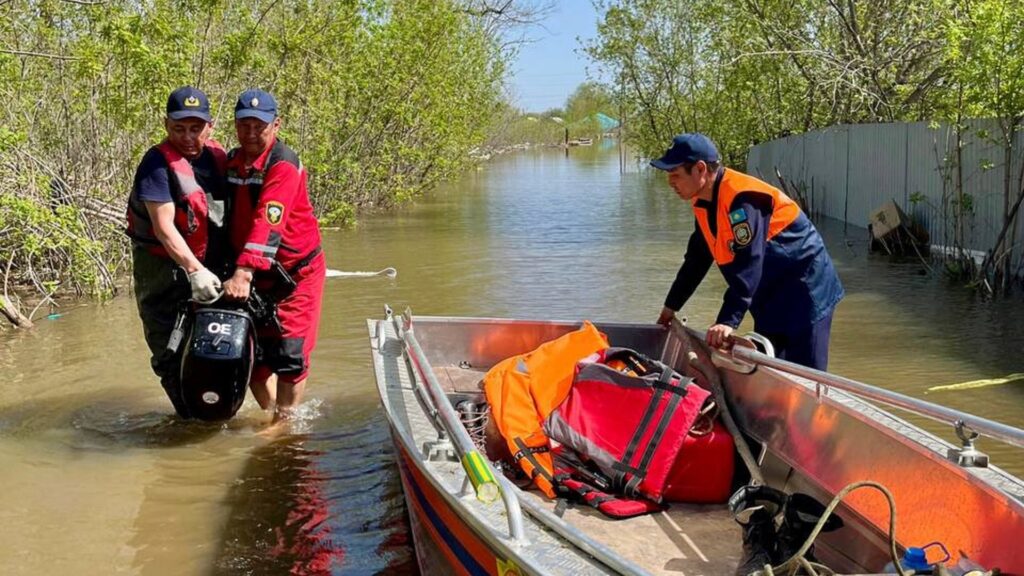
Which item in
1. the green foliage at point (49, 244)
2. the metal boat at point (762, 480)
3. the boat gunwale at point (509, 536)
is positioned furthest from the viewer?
the green foliage at point (49, 244)

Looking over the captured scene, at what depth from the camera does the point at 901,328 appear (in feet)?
27.7

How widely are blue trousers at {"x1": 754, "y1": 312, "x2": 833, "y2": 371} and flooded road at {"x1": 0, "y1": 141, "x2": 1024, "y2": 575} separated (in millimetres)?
1634

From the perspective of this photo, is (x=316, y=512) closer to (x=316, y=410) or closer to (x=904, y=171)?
(x=316, y=410)

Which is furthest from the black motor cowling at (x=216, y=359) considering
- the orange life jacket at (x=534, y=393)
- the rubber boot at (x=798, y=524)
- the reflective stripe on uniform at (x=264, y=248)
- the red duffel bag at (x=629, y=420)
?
the rubber boot at (x=798, y=524)

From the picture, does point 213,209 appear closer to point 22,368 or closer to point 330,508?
point 330,508

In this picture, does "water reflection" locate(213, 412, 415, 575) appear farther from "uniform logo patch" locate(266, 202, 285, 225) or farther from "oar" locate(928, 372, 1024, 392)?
"oar" locate(928, 372, 1024, 392)

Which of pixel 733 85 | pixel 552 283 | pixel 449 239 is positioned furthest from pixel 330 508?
pixel 733 85

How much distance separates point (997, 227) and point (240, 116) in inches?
320

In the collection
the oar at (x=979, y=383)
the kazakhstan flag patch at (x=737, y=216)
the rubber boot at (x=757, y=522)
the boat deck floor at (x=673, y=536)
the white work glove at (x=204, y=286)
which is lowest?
the oar at (x=979, y=383)

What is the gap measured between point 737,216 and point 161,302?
124 inches

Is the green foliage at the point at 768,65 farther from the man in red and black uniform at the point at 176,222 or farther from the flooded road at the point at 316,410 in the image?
the man in red and black uniform at the point at 176,222

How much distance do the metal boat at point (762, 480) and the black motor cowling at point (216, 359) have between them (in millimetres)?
692

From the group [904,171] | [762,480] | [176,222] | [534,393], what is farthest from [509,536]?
[904,171]

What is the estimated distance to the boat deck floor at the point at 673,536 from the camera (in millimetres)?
3521
